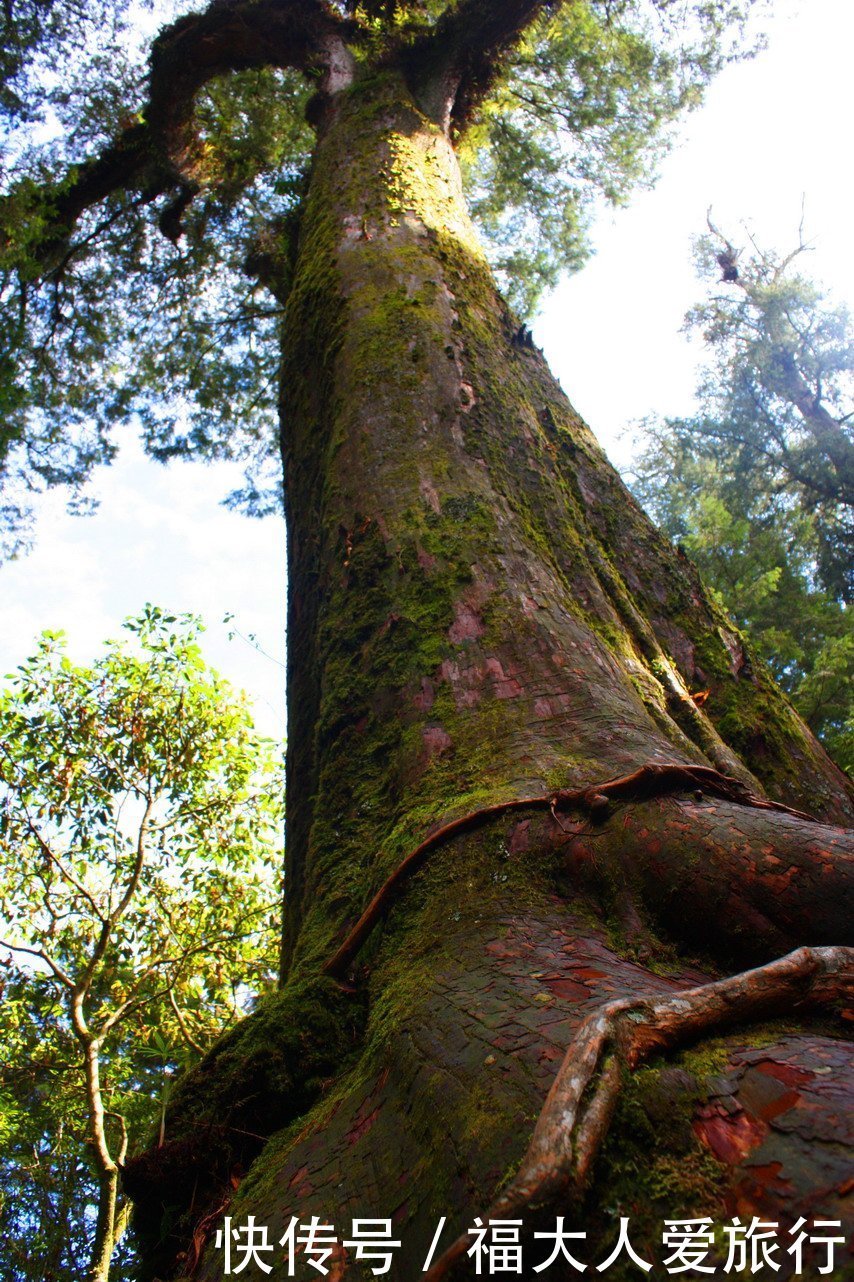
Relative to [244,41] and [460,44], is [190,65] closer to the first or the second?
[244,41]

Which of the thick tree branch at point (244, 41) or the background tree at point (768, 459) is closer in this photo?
the thick tree branch at point (244, 41)

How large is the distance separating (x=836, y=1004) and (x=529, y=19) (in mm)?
7498

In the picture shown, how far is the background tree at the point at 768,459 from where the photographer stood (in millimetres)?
12461

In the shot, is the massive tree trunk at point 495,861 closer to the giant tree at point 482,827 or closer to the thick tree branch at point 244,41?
the giant tree at point 482,827

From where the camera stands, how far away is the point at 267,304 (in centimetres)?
1013

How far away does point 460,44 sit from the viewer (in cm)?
611

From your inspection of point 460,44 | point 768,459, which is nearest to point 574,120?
point 460,44

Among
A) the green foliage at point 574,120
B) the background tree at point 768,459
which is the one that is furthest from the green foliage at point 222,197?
the background tree at point 768,459

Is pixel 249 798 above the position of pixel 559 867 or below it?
above

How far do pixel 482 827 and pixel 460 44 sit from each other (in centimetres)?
681

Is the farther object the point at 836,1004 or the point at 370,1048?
the point at 370,1048

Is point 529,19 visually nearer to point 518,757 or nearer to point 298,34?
point 298,34

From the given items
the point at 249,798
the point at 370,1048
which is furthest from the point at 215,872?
the point at 370,1048

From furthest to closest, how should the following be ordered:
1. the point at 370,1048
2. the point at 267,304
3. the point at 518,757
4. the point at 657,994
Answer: the point at 267,304 < the point at 518,757 < the point at 370,1048 < the point at 657,994
